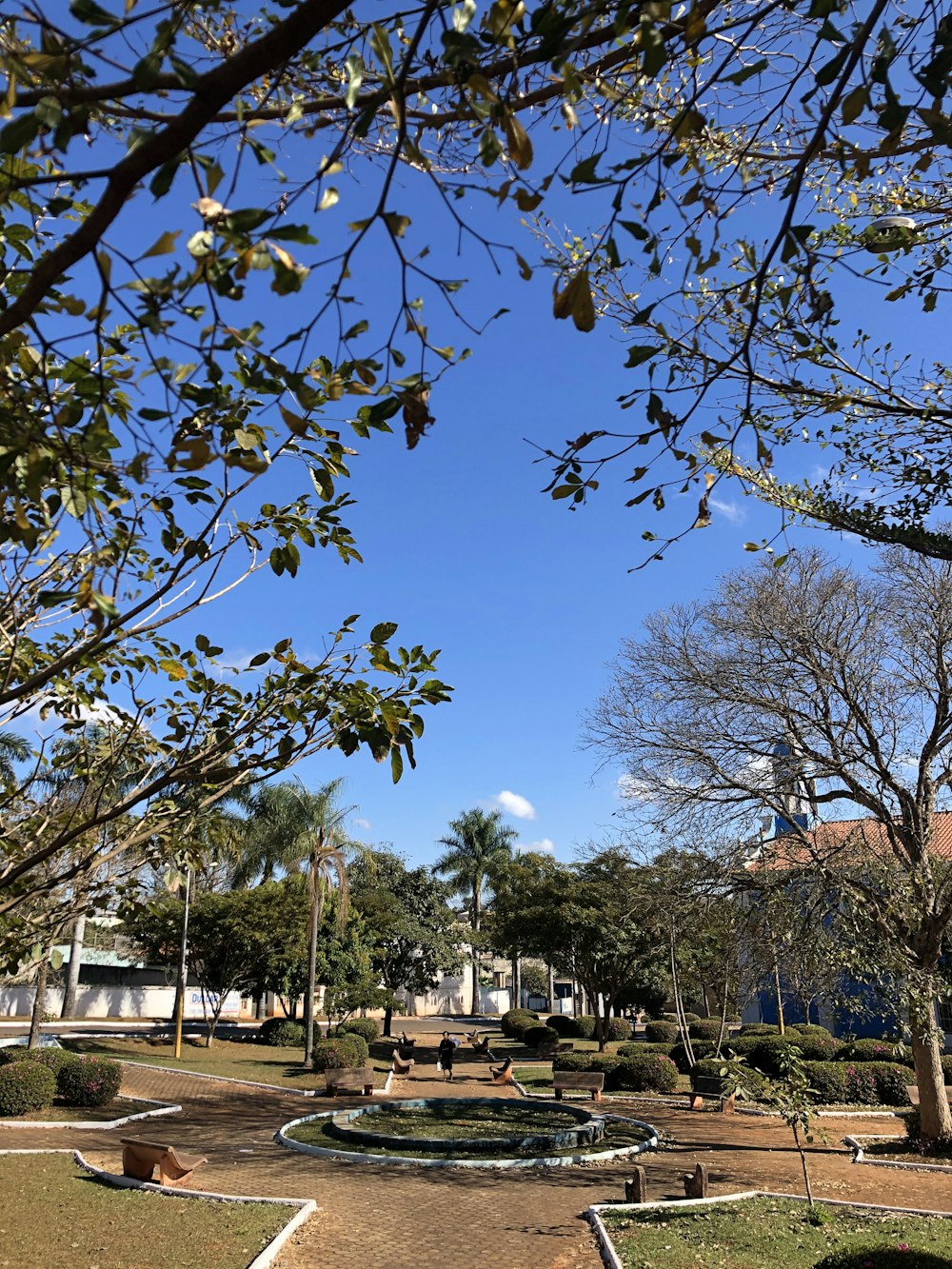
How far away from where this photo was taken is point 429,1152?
47.2 feet

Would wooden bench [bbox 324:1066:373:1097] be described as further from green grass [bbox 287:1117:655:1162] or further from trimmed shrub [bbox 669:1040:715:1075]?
trimmed shrub [bbox 669:1040:715:1075]

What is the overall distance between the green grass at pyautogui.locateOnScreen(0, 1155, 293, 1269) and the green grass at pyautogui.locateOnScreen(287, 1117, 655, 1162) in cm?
406

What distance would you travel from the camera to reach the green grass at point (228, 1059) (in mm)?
23953

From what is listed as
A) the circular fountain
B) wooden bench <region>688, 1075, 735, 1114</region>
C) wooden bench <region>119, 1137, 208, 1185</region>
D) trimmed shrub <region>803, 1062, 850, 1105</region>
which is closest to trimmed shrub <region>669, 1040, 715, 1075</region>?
wooden bench <region>688, 1075, 735, 1114</region>

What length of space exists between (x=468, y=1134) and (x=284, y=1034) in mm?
18000

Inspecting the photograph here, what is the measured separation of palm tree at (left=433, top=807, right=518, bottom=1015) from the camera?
56.2 metres

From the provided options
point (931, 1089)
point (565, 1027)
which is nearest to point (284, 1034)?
point (565, 1027)

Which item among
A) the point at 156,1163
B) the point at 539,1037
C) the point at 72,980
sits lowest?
the point at 539,1037

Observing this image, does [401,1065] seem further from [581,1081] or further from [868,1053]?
[868,1053]

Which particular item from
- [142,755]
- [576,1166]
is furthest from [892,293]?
[576,1166]

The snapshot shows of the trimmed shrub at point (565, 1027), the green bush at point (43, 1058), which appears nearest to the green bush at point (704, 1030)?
the trimmed shrub at point (565, 1027)

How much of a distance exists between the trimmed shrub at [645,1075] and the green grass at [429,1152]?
16.6 ft

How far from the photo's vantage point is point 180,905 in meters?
30.1

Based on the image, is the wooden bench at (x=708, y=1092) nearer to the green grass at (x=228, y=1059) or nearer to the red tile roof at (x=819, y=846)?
the red tile roof at (x=819, y=846)
